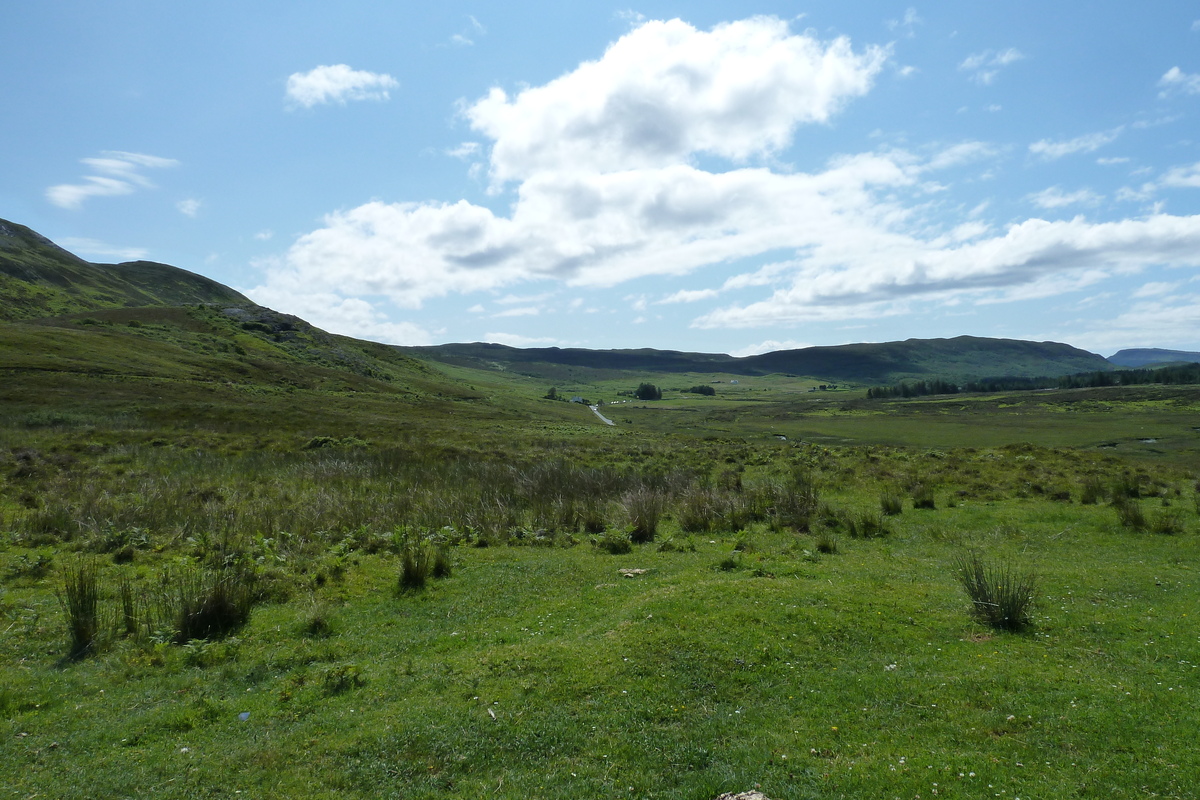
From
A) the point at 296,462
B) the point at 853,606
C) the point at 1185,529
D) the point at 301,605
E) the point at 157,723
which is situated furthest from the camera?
the point at 296,462

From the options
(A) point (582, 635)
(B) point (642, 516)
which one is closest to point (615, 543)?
(B) point (642, 516)

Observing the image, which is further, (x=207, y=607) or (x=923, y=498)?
(x=923, y=498)

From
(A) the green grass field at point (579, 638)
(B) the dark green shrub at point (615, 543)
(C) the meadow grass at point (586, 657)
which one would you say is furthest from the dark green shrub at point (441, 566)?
(B) the dark green shrub at point (615, 543)

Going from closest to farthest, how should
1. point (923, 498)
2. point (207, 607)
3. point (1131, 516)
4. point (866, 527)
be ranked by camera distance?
point (207, 607)
point (1131, 516)
point (866, 527)
point (923, 498)

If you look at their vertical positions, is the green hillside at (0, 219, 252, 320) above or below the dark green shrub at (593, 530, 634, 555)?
above

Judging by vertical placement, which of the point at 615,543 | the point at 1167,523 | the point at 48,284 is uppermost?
the point at 48,284

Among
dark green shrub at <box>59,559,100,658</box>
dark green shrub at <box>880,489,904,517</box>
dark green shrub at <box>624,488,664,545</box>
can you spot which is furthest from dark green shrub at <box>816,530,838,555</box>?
dark green shrub at <box>59,559,100,658</box>

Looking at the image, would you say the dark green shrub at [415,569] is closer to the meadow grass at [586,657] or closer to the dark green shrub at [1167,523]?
the meadow grass at [586,657]

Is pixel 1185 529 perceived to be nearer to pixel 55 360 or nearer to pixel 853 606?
pixel 853 606

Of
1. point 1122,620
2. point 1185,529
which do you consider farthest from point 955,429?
point 1122,620

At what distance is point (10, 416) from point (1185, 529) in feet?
183

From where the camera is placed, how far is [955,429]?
69500 millimetres

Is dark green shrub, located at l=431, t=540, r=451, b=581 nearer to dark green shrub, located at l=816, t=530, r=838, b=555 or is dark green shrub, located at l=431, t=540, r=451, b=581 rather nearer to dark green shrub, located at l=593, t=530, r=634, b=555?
dark green shrub, located at l=593, t=530, r=634, b=555

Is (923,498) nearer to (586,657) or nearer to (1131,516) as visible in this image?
(1131,516)
